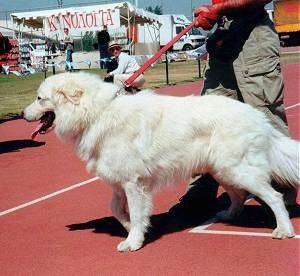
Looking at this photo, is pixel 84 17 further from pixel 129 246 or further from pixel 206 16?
pixel 129 246

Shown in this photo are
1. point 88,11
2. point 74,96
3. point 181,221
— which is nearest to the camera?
point 74,96

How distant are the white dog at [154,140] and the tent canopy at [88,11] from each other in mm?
27693

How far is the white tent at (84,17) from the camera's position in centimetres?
3234

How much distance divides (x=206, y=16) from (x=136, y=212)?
2.13 meters

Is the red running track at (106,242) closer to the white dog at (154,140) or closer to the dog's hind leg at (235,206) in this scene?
the dog's hind leg at (235,206)

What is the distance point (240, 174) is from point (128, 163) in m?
1.03

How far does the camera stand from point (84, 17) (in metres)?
33.8

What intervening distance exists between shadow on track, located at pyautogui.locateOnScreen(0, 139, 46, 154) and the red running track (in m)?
3.21

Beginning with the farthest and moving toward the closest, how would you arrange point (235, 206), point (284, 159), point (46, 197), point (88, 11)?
point (88, 11) < point (46, 197) < point (235, 206) < point (284, 159)

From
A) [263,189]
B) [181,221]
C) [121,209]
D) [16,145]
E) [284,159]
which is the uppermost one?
[284,159]

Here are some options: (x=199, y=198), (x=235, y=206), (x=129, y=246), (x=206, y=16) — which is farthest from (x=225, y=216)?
(x=206, y=16)

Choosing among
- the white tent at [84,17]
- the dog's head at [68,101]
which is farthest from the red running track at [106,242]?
the white tent at [84,17]

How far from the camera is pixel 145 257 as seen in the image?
5062 millimetres

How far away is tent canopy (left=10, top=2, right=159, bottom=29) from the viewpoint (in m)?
32.5
